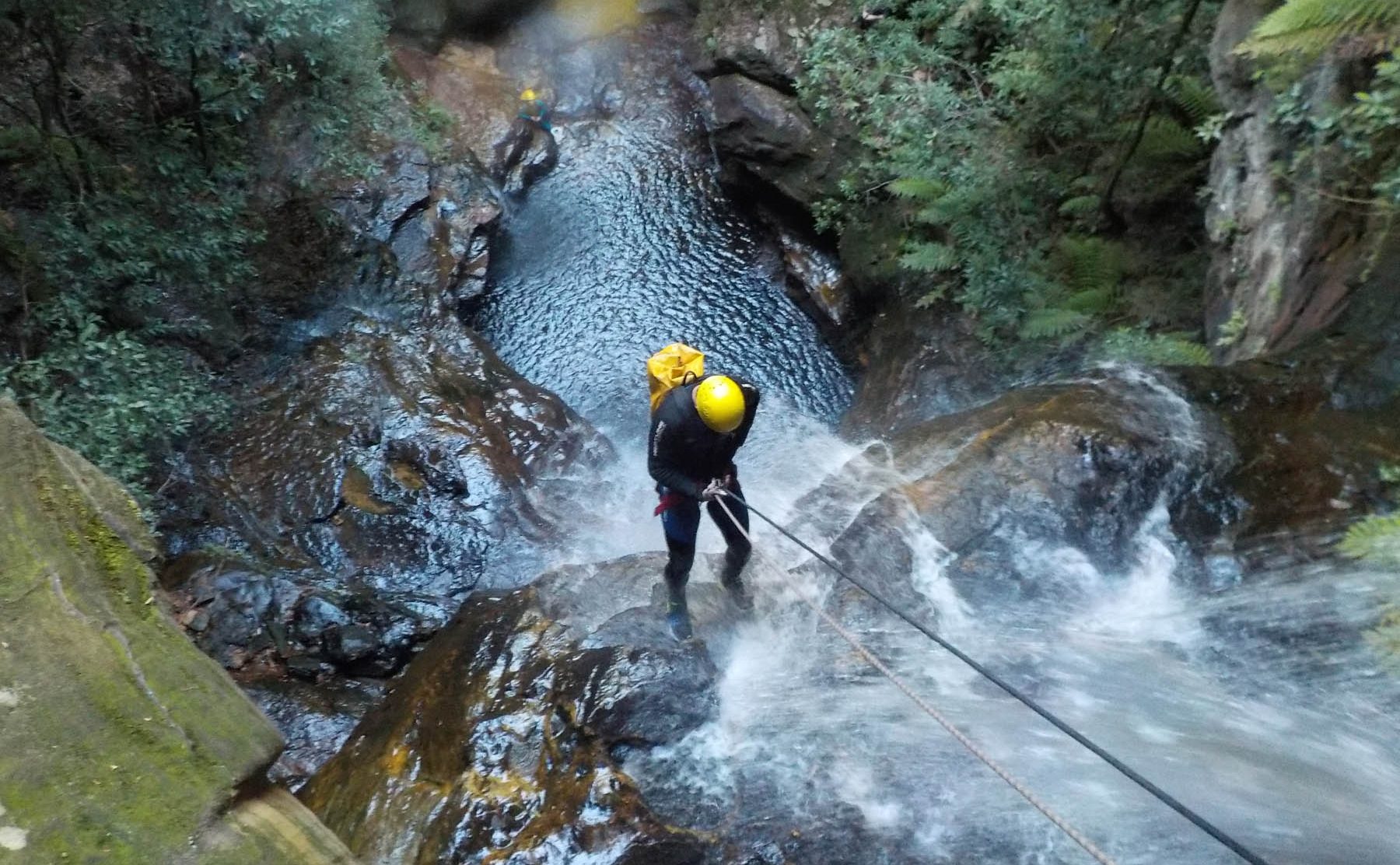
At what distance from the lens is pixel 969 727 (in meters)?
4.34

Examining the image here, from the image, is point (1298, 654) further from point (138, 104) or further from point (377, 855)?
point (138, 104)

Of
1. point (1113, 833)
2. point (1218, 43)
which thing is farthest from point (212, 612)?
point (1218, 43)

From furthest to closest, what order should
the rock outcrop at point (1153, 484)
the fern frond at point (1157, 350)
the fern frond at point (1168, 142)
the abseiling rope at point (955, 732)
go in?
the fern frond at point (1168, 142) → the fern frond at point (1157, 350) → the rock outcrop at point (1153, 484) → the abseiling rope at point (955, 732)

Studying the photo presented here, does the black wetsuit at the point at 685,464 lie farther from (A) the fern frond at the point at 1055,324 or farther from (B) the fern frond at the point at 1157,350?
(A) the fern frond at the point at 1055,324

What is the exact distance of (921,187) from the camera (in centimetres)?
870

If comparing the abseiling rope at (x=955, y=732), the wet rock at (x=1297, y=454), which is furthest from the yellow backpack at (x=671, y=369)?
the wet rock at (x=1297, y=454)

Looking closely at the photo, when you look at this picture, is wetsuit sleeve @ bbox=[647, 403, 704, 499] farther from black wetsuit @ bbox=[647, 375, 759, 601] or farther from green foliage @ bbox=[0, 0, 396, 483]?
green foliage @ bbox=[0, 0, 396, 483]

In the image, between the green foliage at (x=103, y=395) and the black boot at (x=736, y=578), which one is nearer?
the black boot at (x=736, y=578)

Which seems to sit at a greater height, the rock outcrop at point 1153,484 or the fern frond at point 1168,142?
the fern frond at point 1168,142

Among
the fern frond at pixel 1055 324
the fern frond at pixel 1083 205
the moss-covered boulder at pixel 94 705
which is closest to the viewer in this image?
the moss-covered boulder at pixel 94 705

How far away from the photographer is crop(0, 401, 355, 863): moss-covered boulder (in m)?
2.16

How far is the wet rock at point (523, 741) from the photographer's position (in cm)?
391

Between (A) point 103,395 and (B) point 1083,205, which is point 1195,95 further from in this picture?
(A) point 103,395

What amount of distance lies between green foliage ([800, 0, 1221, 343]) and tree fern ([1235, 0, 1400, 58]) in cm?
240
